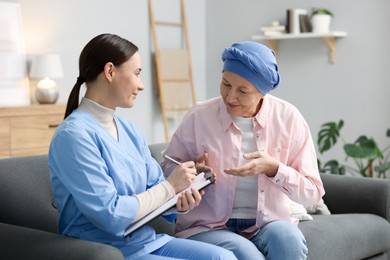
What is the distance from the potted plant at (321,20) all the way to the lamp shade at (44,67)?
218 cm

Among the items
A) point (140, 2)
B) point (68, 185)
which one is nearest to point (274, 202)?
point (68, 185)

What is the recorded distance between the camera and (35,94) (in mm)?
5176

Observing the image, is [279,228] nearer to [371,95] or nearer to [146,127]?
[371,95]

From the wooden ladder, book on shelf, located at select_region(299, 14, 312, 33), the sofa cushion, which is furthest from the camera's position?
the wooden ladder

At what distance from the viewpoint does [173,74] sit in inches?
257

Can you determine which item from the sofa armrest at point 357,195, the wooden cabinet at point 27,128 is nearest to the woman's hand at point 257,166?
the sofa armrest at point 357,195

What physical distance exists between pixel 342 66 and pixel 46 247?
14.0ft

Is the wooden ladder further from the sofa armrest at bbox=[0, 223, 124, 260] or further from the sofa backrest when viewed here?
the sofa armrest at bbox=[0, 223, 124, 260]

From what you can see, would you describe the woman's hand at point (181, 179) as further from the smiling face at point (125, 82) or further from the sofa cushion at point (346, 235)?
the sofa cushion at point (346, 235)

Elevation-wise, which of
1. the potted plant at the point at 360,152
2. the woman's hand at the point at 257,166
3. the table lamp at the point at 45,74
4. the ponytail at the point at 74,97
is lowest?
the potted plant at the point at 360,152

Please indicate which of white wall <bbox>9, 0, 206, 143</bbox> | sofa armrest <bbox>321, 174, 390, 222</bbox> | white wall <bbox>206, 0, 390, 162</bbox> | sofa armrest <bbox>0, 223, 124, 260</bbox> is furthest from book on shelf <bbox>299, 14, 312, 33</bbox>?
sofa armrest <bbox>0, 223, 124, 260</bbox>

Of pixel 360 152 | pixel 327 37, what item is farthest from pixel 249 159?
pixel 327 37

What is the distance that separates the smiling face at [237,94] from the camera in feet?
8.31

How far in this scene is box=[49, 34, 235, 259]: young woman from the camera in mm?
2051
